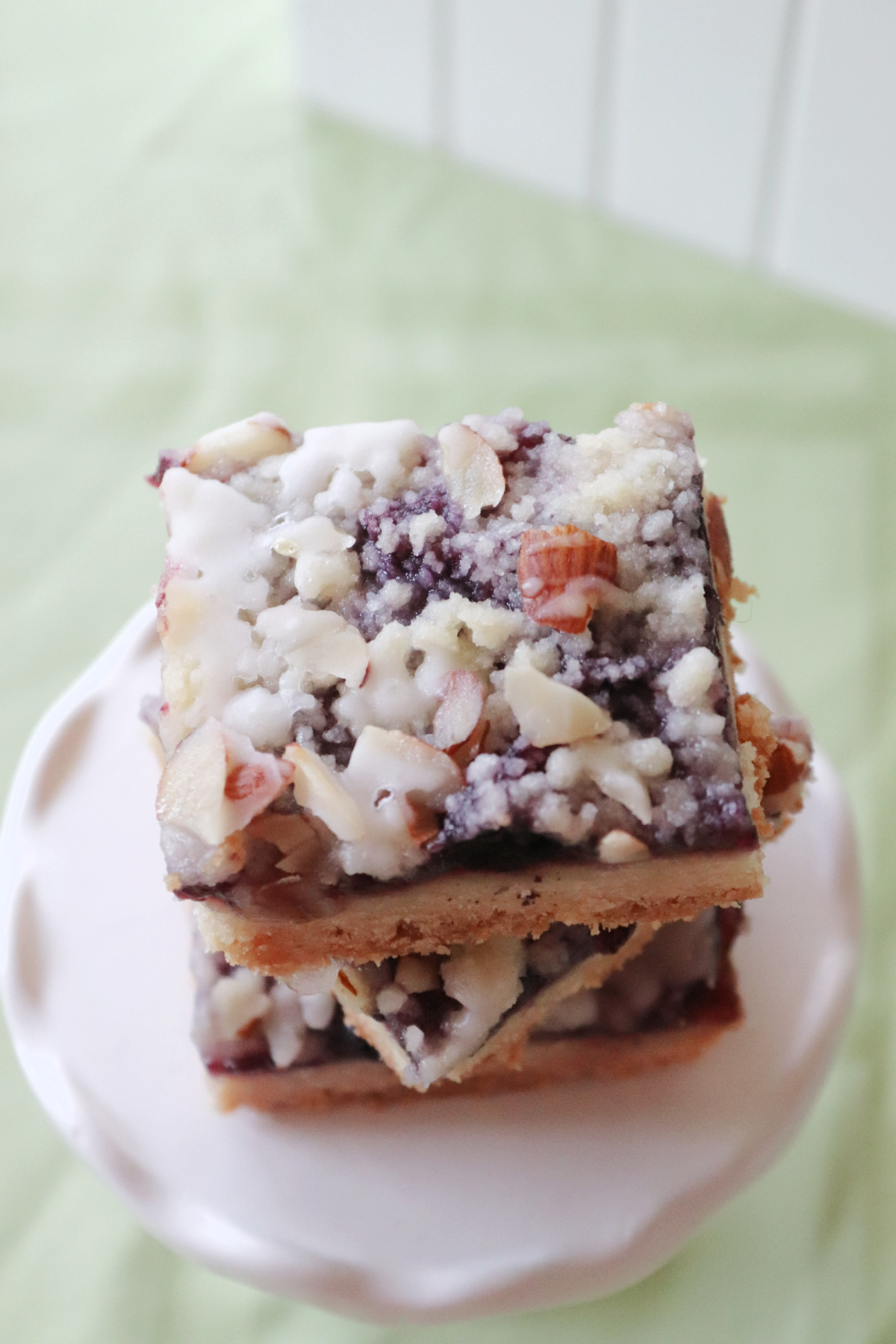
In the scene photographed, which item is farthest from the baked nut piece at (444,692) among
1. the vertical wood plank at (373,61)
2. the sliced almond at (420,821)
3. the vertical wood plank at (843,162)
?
the vertical wood plank at (373,61)

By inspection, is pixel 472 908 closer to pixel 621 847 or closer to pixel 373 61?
pixel 621 847

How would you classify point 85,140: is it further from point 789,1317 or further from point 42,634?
point 789,1317

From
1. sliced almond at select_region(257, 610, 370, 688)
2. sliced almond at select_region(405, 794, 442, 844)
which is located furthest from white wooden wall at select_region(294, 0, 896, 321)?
sliced almond at select_region(405, 794, 442, 844)

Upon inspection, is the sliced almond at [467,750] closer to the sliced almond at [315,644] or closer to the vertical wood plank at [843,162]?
the sliced almond at [315,644]

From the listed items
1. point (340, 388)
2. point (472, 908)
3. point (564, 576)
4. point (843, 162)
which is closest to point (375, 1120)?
point (472, 908)

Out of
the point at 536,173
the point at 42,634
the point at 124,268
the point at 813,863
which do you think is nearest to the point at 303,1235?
the point at 813,863

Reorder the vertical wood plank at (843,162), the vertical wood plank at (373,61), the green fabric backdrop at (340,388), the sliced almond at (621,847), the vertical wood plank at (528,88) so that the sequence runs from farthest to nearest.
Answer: the vertical wood plank at (373,61), the vertical wood plank at (528,88), the vertical wood plank at (843,162), the green fabric backdrop at (340,388), the sliced almond at (621,847)

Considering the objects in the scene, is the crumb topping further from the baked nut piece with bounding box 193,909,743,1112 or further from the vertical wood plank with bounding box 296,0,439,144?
the vertical wood plank with bounding box 296,0,439,144
